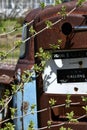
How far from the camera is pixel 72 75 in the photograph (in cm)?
521

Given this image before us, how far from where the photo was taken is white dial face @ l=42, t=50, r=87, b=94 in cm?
518

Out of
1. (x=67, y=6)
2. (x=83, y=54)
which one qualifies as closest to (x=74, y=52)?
(x=83, y=54)

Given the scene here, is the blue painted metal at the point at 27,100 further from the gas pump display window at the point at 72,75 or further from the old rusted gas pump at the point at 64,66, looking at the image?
the gas pump display window at the point at 72,75

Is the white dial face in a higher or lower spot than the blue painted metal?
higher

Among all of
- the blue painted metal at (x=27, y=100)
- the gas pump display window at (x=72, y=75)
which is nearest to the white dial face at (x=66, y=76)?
the gas pump display window at (x=72, y=75)

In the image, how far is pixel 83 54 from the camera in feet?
16.9

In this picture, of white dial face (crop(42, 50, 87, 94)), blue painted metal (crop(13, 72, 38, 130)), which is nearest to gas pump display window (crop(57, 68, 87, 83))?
white dial face (crop(42, 50, 87, 94))

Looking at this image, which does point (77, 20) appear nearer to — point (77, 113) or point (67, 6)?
point (67, 6)

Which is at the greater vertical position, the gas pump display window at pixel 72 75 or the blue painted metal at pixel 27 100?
the gas pump display window at pixel 72 75

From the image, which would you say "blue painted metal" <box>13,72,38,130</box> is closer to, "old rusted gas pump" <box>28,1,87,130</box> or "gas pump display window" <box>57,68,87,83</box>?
"old rusted gas pump" <box>28,1,87,130</box>

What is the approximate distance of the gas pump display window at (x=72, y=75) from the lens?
204 inches

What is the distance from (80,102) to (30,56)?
2.22 ft

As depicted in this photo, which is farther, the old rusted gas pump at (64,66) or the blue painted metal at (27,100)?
the blue painted metal at (27,100)

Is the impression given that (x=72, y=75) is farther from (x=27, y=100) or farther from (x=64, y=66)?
(x=27, y=100)
